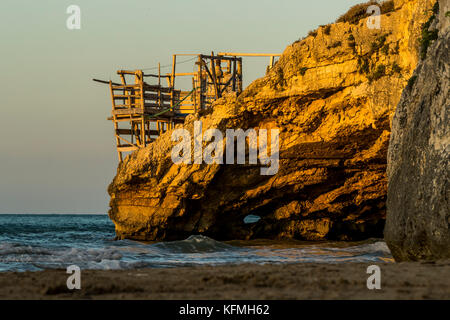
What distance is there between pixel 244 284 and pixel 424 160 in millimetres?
5166

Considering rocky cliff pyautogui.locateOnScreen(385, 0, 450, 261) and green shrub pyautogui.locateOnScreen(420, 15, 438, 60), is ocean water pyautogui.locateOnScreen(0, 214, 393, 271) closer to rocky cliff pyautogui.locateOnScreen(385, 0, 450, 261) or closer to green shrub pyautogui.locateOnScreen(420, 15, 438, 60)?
rocky cliff pyautogui.locateOnScreen(385, 0, 450, 261)

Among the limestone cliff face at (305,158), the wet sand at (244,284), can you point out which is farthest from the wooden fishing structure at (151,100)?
the wet sand at (244,284)

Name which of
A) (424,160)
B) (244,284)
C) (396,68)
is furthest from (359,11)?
(244,284)

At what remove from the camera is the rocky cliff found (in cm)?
954

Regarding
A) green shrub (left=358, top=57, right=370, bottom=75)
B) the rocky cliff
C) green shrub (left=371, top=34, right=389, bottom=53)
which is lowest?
the rocky cliff

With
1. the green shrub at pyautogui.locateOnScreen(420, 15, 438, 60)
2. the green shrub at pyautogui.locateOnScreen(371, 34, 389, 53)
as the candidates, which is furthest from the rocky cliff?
the green shrub at pyautogui.locateOnScreen(371, 34, 389, 53)

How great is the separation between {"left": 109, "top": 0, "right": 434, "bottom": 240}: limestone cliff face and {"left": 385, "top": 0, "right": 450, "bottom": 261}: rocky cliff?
3894mm

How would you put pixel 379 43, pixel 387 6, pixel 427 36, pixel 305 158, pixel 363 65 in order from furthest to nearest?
1. pixel 305 158
2. pixel 387 6
3. pixel 363 65
4. pixel 379 43
5. pixel 427 36

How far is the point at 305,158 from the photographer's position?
21641mm

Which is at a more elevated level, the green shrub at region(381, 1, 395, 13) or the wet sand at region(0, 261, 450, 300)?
the green shrub at region(381, 1, 395, 13)

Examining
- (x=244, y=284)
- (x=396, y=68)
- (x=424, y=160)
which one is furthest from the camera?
(x=396, y=68)

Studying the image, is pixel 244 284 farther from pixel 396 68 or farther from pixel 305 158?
pixel 305 158

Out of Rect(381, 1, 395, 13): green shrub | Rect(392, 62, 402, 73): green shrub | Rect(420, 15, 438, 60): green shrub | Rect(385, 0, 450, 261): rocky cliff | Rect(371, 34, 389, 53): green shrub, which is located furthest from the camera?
Rect(381, 1, 395, 13): green shrub

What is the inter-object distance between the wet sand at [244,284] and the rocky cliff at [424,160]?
1635 millimetres
